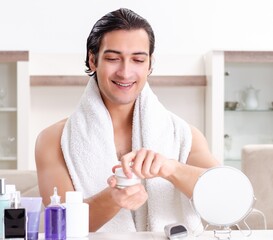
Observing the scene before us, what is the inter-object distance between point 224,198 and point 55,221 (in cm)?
41

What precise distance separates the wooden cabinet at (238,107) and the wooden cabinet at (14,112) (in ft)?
4.06

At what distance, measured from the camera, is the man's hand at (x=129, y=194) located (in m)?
1.46

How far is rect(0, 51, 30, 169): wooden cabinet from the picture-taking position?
407 centimetres

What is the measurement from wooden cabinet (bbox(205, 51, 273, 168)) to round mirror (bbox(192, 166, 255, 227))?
105 inches

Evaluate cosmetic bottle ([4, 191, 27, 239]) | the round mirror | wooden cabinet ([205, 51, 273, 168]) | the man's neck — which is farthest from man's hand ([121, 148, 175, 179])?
wooden cabinet ([205, 51, 273, 168])

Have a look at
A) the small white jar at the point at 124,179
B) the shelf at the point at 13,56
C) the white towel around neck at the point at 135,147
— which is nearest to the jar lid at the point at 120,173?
the small white jar at the point at 124,179

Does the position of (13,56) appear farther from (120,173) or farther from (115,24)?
(120,173)

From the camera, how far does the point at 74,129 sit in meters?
1.86

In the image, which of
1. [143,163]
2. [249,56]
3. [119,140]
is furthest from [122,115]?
[249,56]

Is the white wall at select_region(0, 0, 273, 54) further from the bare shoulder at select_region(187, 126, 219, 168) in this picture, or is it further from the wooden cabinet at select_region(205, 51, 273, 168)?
the bare shoulder at select_region(187, 126, 219, 168)

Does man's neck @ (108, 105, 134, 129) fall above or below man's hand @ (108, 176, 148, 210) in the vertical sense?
above

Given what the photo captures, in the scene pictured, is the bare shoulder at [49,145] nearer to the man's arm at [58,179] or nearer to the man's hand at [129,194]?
the man's arm at [58,179]

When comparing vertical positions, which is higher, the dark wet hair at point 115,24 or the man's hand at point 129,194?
the dark wet hair at point 115,24

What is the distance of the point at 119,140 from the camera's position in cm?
193
